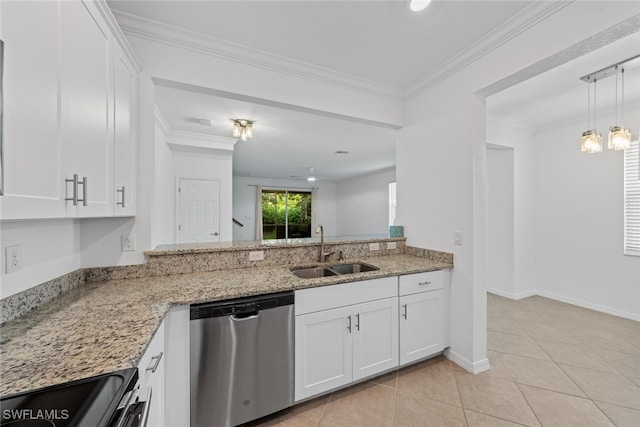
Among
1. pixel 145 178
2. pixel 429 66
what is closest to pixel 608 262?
pixel 429 66

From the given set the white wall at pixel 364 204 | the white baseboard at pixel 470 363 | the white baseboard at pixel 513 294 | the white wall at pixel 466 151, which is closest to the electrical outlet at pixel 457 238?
the white wall at pixel 466 151

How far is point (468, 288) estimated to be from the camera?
210 centimetres

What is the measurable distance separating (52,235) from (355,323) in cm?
191

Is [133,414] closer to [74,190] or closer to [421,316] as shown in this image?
[74,190]

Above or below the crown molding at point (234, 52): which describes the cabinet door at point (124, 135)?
below

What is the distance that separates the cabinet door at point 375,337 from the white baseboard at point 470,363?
63 cm

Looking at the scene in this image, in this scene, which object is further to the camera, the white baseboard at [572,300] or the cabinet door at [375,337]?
the white baseboard at [572,300]

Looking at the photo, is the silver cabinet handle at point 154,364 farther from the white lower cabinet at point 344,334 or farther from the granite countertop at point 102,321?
the white lower cabinet at point 344,334

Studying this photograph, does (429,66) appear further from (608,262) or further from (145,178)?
(608,262)

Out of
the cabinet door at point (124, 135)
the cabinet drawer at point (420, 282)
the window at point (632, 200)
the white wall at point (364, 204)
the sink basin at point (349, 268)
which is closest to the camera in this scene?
the cabinet door at point (124, 135)

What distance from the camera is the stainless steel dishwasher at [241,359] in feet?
4.54

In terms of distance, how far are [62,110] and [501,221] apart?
4720 mm

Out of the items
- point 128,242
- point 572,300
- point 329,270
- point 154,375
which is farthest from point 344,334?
point 572,300

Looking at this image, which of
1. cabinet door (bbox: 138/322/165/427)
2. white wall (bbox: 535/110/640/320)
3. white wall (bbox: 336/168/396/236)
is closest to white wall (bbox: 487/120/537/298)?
white wall (bbox: 535/110/640/320)
